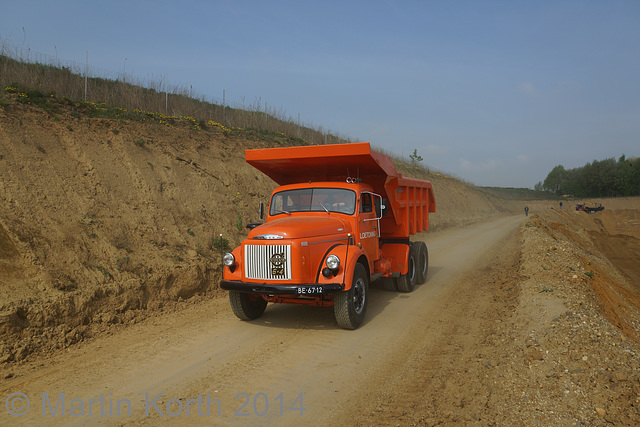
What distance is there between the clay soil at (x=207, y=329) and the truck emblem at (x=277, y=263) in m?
1.02

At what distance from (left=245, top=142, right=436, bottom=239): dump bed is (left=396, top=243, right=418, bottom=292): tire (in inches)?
23.5

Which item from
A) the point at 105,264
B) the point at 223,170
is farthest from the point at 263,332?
the point at 223,170

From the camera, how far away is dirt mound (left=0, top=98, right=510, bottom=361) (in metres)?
6.41

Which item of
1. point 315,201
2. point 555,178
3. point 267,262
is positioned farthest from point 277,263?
point 555,178

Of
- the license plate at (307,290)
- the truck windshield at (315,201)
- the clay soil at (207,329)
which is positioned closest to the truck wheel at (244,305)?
the clay soil at (207,329)

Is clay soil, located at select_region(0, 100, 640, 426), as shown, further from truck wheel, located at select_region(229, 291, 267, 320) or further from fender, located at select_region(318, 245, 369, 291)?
fender, located at select_region(318, 245, 369, 291)

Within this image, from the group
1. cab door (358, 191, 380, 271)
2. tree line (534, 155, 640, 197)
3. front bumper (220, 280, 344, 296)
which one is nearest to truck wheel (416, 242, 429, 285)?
cab door (358, 191, 380, 271)

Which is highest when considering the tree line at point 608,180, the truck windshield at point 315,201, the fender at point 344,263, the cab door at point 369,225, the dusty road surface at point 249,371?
the tree line at point 608,180

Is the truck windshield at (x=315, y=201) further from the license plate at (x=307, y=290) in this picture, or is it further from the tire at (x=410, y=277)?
the tire at (x=410, y=277)

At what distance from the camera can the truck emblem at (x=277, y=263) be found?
625 centimetres

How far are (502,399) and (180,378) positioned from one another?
363cm

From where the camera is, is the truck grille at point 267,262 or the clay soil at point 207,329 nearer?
the clay soil at point 207,329

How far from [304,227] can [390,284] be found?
155 inches

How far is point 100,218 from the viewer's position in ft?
29.5
